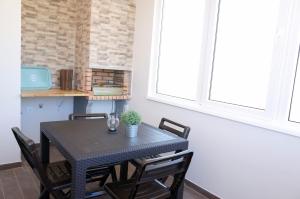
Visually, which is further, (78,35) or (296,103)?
(78,35)

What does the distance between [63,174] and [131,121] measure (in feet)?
2.25

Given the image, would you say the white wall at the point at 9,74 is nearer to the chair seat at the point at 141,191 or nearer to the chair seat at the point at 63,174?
the chair seat at the point at 63,174

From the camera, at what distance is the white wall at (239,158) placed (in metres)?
2.01

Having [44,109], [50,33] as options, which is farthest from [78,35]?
[44,109]

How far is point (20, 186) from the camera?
8.54 ft

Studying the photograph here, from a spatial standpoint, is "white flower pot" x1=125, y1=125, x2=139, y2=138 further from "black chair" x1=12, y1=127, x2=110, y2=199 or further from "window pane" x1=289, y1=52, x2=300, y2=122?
"window pane" x1=289, y1=52, x2=300, y2=122

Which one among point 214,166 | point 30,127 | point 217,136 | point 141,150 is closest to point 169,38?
point 217,136

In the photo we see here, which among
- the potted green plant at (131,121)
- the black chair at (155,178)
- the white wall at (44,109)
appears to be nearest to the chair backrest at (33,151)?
the black chair at (155,178)

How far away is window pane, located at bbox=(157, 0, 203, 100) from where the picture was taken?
294 centimetres

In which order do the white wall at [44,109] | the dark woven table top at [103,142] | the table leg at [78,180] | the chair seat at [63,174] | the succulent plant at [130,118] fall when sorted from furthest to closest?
the white wall at [44,109]
the succulent plant at [130,118]
the chair seat at [63,174]
the dark woven table top at [103,142]
the table leg at [78,180]

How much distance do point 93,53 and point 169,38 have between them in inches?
41.3

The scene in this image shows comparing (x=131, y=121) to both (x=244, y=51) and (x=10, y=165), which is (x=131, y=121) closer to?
(x=244, y=51)

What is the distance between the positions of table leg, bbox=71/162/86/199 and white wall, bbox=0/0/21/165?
1.77 metres

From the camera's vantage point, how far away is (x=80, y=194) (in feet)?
5.15
